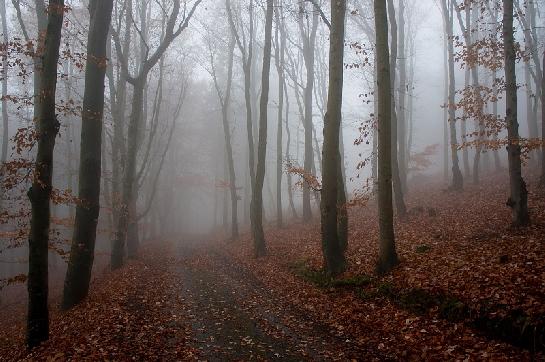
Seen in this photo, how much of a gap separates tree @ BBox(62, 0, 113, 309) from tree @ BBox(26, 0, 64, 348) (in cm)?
312

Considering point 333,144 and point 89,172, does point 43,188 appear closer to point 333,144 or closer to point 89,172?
point 89,172

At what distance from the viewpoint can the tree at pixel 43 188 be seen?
23.9ft

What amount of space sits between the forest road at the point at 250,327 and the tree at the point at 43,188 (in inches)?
119

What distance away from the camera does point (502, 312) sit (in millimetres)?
5840

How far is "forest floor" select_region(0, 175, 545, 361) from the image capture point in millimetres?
5996

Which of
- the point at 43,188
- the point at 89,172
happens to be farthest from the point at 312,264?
the point at 43,188

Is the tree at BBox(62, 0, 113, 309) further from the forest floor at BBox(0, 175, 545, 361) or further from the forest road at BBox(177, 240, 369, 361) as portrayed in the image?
the forest road at BBox(177, 240, 369, 361)

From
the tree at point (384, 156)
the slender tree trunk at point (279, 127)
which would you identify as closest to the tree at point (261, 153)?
the slender tree trunk at point (279, 127)

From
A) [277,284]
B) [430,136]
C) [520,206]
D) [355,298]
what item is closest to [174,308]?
[277,284]

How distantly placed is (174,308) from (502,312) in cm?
698

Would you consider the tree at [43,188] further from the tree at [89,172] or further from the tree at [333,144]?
the tree at [333,144]

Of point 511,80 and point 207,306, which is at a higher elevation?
point 511,80

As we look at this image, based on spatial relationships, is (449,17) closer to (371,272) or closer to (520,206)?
(520,206)

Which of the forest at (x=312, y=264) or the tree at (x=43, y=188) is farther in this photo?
the tree at (x=43, y=188)
